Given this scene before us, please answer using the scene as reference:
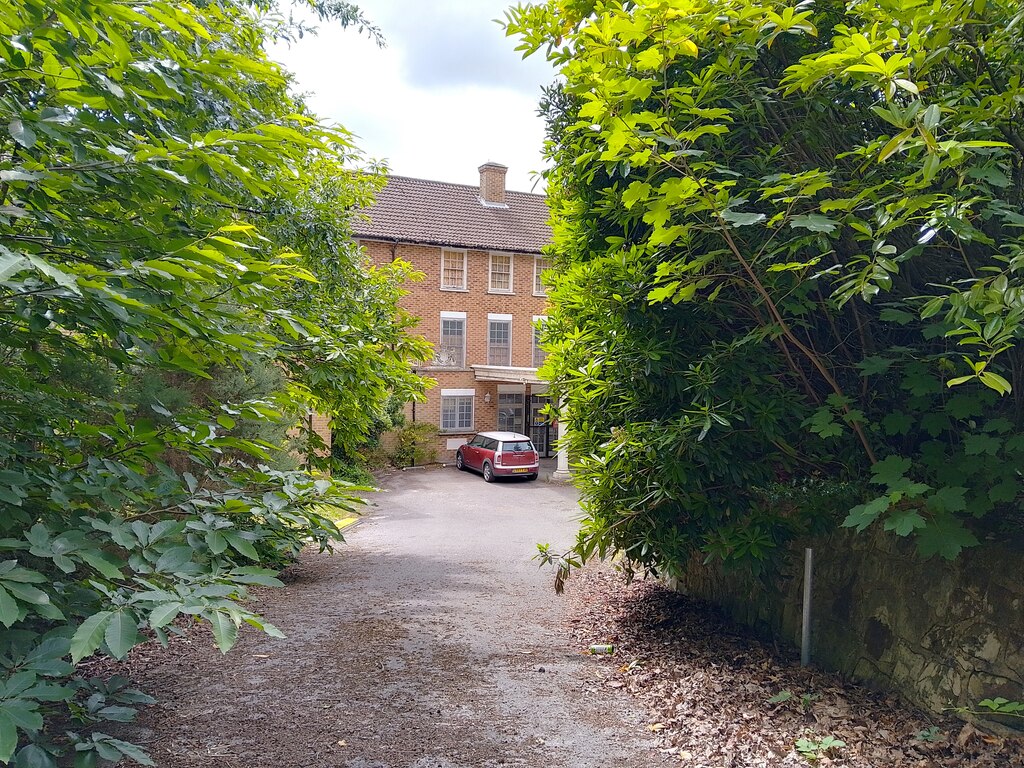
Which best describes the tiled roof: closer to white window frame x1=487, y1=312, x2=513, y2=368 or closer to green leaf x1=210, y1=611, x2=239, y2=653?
white window frame x1=487, y1=312, x2=513, y2=368

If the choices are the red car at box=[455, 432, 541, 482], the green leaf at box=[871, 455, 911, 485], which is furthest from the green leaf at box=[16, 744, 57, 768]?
the red car at box=[455, 432, 541, 482]

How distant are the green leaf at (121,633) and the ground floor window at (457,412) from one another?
27.4 meters

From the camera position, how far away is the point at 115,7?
8.45ft

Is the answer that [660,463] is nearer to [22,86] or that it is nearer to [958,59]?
[958,59]

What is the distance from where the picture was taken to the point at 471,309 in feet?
98.5

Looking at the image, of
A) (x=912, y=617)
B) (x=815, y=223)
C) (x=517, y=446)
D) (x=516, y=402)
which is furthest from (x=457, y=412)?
(x=815, y=223)

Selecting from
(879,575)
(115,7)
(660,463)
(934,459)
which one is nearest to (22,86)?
(115,7)

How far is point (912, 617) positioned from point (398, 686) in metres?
4.06

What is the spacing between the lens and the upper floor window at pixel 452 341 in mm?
29594

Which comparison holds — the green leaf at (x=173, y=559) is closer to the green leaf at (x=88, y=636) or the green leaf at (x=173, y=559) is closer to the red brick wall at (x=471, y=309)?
the green leaf at (x=88, y=636)

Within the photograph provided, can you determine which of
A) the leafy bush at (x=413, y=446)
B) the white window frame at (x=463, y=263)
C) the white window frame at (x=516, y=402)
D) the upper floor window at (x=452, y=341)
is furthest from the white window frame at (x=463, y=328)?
the leafy bush at (x=413, y=446)

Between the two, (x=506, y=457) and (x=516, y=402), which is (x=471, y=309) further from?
(x=506, y=457)

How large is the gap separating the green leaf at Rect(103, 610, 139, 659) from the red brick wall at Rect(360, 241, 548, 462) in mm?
25691

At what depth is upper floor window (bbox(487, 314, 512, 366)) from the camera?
100 feet
